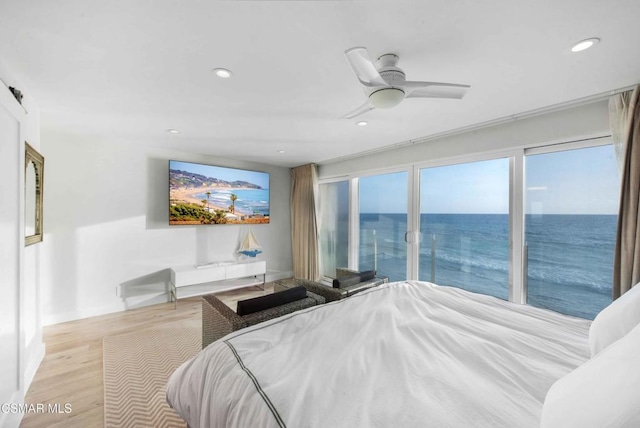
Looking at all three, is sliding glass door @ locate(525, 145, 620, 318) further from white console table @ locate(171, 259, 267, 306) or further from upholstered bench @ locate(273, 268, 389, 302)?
white console table @ locate(171, 259, 267, 306)

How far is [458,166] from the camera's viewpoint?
126 inches

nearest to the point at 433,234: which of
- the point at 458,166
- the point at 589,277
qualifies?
the point at 458,166

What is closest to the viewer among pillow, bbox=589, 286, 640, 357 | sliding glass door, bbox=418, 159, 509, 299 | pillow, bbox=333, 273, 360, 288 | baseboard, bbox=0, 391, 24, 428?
pillow, bbox=589, 286, 640, 357

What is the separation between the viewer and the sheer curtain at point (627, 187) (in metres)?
1.90

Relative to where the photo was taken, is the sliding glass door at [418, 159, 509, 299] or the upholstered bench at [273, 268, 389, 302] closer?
the upholstered bench at [273, 268, 389, 302]

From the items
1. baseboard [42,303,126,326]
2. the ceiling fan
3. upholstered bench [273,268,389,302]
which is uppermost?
the ceiling fan

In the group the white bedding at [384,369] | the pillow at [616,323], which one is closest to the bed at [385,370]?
the white bedding at [384,369]

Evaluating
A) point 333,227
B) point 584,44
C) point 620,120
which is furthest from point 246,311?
point 333,227

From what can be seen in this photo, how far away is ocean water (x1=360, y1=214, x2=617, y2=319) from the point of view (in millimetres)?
2371

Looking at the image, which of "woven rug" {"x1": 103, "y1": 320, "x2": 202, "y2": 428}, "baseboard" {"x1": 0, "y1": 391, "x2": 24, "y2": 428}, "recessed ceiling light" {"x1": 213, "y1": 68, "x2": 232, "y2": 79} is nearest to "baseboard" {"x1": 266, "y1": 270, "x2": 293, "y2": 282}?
"woven rug" {"x1": 103, "y1": 320, "x2": 202, "y2": 428}

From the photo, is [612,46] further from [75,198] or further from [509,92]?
[75,198]

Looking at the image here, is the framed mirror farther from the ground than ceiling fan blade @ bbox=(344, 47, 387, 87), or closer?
closer

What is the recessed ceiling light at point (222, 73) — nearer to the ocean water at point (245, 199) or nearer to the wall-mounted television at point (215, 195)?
the wall-mounted television at point (215, 195)

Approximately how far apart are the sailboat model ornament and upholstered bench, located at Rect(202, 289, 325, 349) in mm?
2396
